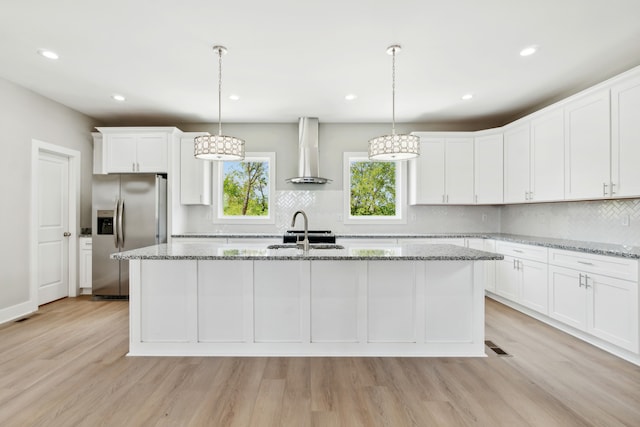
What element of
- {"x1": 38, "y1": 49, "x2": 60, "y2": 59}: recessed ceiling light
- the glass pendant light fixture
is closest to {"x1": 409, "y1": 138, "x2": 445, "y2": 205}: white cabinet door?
the glass pendant light fixture

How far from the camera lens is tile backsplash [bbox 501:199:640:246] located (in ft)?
10.6

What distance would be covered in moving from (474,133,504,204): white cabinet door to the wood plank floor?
2.34 m

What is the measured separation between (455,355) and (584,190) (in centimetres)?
221

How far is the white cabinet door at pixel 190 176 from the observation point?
16.1 ft

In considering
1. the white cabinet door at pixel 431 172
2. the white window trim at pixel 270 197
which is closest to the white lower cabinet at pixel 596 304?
the white cabinet door at pixel 431 172

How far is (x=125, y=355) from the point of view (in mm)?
2711

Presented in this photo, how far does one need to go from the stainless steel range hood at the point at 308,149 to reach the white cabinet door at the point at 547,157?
8.95ft

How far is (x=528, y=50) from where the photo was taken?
294cm

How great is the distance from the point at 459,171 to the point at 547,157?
1223mm

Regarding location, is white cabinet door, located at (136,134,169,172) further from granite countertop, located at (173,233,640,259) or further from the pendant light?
the pendant light

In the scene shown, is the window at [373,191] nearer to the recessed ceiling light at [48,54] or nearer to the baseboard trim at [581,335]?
the baseboard trim at [581,335]

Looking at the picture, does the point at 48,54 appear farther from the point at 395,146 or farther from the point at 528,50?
the point at 528,50

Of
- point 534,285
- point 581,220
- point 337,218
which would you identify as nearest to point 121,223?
point 337,218

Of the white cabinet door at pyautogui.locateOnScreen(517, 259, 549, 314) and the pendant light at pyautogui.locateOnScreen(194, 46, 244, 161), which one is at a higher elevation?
the pendant light at pyautogui.locateOnScreen(194, 46, 244, 161)
